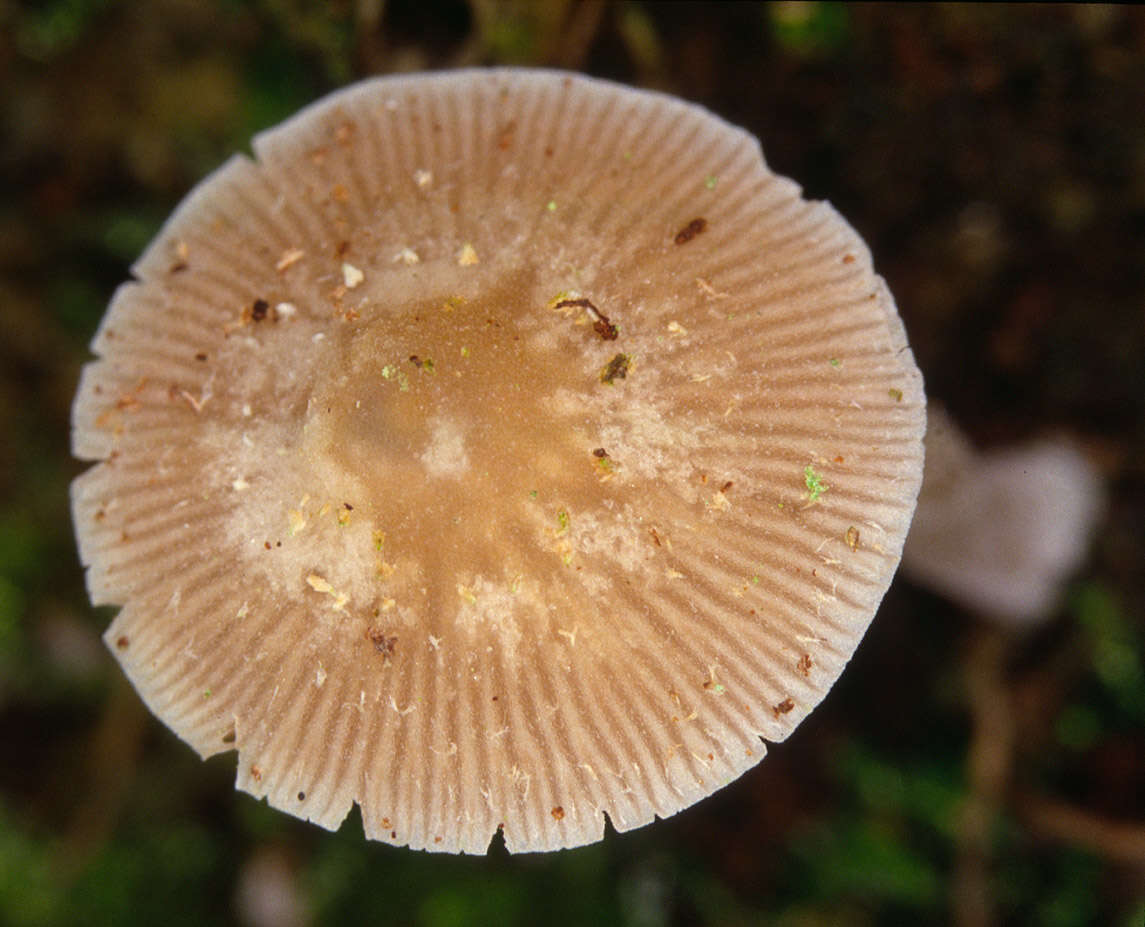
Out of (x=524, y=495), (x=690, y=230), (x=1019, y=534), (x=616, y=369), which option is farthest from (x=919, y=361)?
(x=524, y=495)

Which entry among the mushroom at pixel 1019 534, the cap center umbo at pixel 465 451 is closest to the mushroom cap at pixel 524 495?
the cap center umbo at pixel 465 451

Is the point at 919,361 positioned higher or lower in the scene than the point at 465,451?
lower

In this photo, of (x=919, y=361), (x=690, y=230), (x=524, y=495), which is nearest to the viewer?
(x=524, y=495)

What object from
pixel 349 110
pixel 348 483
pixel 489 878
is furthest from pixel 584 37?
pixel 489 878

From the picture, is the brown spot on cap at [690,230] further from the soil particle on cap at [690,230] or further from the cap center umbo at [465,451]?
the cap center umbo at [465,451]

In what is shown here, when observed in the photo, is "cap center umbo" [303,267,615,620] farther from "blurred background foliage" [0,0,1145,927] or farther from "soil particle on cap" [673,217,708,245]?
"blurred background foliage" [0,0,1145,927]

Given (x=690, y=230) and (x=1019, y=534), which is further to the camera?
(x=1019, y=534)

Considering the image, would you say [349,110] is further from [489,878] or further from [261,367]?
[489,878]

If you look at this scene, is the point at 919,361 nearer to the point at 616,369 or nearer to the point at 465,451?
the point at 616,369
